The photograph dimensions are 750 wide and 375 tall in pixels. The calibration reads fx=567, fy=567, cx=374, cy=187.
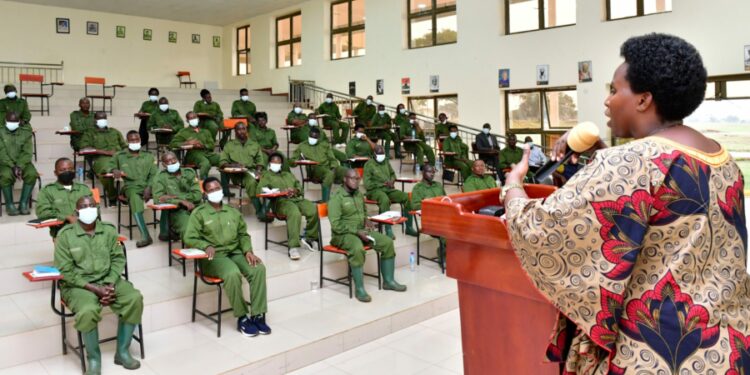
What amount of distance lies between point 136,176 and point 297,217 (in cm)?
206

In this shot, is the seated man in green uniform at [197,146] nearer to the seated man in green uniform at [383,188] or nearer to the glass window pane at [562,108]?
the seated man in green uniform at [383,188]

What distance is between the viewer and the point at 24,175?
6871 mm

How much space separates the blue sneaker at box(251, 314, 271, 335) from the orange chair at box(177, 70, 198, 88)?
532 inches

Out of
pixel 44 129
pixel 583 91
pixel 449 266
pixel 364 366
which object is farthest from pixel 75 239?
pixel 583 91

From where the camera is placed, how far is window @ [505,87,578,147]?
11.2 meters

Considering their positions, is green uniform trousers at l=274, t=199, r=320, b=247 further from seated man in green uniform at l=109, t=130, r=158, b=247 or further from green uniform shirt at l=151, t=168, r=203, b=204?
seated man in green uniform at l=109, t=130, r=158, b=247

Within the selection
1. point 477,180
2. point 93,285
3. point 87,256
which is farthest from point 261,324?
point 477,180

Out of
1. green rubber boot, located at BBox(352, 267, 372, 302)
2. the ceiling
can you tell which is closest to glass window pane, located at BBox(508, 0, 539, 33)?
the ceiling

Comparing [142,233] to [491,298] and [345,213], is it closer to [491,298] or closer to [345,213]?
[345,213]

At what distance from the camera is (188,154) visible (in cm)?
844

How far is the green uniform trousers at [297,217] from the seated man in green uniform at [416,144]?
13.7 ft

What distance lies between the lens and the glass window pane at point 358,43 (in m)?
14.7

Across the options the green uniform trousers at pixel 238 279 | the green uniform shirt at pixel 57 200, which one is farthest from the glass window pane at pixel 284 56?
the green uniform trousers at pixel 238 279

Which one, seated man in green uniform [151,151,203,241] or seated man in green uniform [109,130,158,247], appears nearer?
seated man in green uniform [151,151,203,241]
